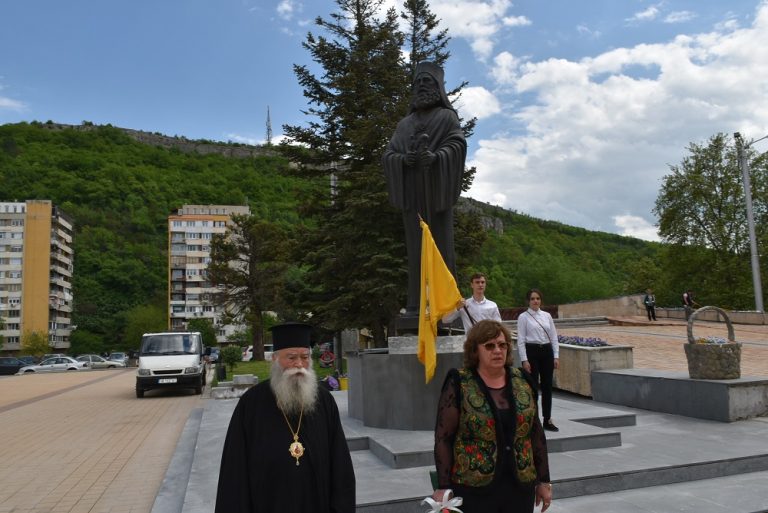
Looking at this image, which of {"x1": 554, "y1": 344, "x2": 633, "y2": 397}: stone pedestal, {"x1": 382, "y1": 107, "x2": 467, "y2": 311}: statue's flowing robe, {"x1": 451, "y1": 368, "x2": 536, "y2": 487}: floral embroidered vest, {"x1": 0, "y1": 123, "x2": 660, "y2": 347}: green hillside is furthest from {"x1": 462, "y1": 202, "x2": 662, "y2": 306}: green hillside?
{"x1": 451, "y1": 368, "x2": 536, "y2": 487}: floral embroidered vest

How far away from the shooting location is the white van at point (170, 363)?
1650 cm

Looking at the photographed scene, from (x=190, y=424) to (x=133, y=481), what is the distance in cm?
422

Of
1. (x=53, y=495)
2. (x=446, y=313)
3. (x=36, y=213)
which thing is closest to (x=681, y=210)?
(x=446, y=313)

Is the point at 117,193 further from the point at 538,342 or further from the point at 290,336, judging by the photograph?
the point at 290,336

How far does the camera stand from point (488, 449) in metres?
2.76

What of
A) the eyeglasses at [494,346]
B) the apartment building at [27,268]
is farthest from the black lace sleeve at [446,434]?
the apartment building at [27,268]

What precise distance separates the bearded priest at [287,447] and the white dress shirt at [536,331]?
12.3 ft

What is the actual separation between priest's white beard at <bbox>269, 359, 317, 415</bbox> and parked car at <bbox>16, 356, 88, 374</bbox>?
43.6 m

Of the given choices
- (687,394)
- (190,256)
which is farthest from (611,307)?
(190,256)

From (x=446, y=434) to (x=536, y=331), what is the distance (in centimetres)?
348

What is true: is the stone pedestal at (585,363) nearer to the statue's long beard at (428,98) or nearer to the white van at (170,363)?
the statue's long beard at (428,98)

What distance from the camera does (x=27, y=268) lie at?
245ft

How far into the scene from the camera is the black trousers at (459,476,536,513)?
9.07 ft

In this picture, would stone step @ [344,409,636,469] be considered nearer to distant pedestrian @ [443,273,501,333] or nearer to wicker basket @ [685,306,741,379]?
distant pedestrian @ [443,273,501,333]
